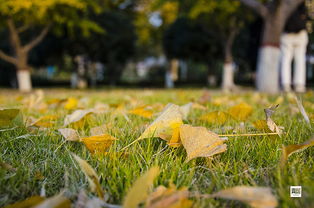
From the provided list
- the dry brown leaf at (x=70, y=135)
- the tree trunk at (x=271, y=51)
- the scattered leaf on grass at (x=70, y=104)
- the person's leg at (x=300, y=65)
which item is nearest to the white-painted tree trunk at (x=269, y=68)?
→ the tree trunk at (x=271, y=51)

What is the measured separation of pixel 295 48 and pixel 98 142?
804cm

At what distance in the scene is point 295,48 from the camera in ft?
25.2

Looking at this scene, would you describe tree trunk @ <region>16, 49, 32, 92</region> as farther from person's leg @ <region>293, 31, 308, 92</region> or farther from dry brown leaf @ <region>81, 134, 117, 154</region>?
dry brown leaf @ <region>81, 134, 117, 154</region>

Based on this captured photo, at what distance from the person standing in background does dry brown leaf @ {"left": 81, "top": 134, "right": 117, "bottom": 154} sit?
688 centimetres

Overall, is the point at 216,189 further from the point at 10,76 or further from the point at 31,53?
the point at 10,76

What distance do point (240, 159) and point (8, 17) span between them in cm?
1019

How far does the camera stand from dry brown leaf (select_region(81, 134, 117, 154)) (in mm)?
812

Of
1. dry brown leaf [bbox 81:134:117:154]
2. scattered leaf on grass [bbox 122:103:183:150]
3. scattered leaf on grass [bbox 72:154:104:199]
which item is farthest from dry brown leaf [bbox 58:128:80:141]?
scattered leaf on grass [bbox 72:154:104:199]

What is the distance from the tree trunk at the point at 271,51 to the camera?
637cm

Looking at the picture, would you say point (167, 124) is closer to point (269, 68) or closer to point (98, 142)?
point (98, 142)

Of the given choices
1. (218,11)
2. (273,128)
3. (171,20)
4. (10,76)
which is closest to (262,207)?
(273,128)

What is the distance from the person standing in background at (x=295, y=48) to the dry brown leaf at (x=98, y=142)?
688cm

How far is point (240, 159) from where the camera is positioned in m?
0.82

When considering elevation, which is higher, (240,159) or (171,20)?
(171,20)
